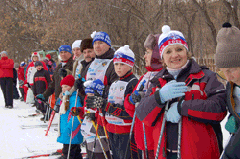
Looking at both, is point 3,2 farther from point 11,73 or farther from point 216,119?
point 216,119

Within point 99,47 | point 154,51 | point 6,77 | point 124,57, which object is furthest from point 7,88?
point 154,51

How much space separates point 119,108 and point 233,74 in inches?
60.8

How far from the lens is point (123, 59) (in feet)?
10.1

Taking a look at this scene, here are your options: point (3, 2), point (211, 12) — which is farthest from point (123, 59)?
point (3, 2)

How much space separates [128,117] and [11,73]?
8.59 meters

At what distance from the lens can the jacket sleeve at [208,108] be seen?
1.65 m

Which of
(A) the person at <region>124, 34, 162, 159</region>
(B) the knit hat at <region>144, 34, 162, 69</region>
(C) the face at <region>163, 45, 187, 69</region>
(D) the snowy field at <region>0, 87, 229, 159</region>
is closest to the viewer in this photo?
(C) the face at <region>163, 45, 187, 69</region>

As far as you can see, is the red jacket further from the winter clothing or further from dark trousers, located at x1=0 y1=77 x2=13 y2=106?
the winter clothing

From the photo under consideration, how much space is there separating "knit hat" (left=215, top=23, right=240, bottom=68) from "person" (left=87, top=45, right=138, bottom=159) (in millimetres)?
1518

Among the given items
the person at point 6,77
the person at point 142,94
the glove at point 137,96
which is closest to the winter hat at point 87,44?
the person at point 142,94

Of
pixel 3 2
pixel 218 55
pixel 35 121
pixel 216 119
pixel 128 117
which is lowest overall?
pixel 35 121

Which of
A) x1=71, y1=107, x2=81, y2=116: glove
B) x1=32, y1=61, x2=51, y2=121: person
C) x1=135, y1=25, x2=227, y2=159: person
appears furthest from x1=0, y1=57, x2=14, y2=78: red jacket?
x1=135, y1=25, x2=227, y2=159: person

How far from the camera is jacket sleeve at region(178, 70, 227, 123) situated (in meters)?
1.65

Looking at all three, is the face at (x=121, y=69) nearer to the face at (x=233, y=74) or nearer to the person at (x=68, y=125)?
the person at (x=68, y=125)
